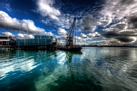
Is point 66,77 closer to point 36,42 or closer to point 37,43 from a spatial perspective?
point 37,43

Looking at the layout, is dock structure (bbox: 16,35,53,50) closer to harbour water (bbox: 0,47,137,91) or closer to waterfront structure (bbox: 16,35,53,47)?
waterfront structure (bbox: 16,35,53,47)

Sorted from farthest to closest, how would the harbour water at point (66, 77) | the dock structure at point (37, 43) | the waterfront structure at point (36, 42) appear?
1. the waterfront structure at point (36, 42)
2. the dock structure at point (37, 43)
3. the harbour water at point (66, 77)

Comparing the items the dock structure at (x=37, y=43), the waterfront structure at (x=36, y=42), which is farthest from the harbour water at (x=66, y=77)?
the waterfront structure at (x=36, y=42)

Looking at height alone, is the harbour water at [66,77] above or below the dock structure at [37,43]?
below

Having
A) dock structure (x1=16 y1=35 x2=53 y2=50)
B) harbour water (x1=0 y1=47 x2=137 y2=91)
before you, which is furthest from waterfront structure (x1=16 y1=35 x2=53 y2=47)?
harbour water (x1=0 y1=47 x2=137 y2=91)

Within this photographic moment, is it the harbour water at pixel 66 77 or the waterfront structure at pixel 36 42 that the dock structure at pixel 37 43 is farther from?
the harbour water at pixel 66 77

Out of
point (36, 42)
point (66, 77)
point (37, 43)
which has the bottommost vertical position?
point (66, 77)

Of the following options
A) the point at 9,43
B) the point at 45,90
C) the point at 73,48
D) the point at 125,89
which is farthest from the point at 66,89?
the point at 9,43

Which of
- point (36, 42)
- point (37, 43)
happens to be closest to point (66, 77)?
point (37, 43)

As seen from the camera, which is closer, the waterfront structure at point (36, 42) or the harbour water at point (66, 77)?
the harbour water at point (66, 77)

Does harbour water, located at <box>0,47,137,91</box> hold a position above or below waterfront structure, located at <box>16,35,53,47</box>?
below

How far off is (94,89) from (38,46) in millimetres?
72312

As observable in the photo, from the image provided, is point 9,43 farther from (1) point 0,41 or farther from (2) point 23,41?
(2) point 23,41

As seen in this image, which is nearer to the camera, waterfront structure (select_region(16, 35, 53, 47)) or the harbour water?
the harbour water
